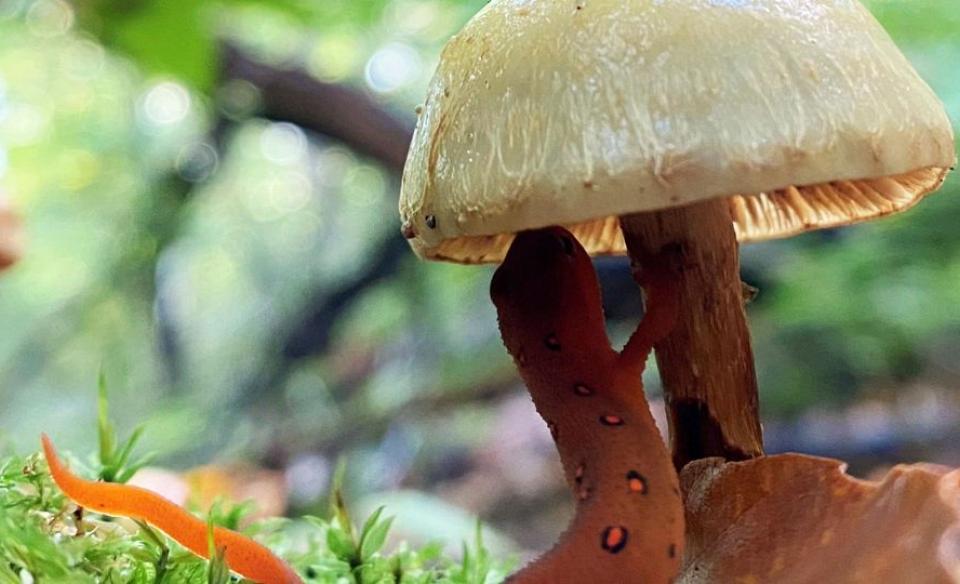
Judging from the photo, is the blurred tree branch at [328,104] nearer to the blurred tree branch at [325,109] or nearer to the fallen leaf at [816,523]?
the blurred tree branch at [325,109]

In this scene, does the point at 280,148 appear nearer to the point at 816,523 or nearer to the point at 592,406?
the point at 592,406

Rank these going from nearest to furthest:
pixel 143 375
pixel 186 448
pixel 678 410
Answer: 1. pixel 678 410
2. pixel 186 448
3. pixel 143 375

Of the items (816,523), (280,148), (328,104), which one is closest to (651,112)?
(816,523)

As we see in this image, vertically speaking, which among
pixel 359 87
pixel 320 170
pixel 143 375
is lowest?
pixel 143 375

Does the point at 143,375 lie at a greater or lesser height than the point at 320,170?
lesser

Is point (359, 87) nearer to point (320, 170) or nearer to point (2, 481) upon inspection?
point (2, 481)

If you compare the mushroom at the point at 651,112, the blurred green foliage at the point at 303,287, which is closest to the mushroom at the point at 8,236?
the blurred green foliage at the point at 303,287

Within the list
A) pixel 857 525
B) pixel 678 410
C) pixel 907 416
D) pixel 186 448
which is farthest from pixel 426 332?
pixel 857 525

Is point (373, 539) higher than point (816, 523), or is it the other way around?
point (816, 523)
